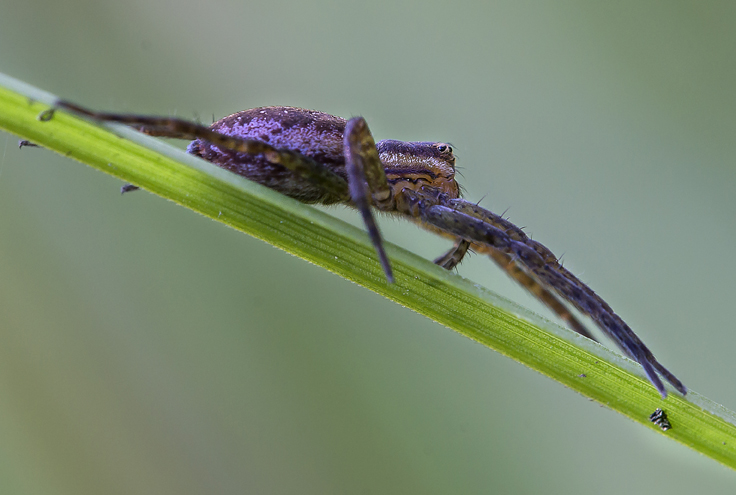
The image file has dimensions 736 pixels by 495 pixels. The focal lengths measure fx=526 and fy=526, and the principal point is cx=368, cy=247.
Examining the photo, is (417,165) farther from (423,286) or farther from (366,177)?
(423,286)

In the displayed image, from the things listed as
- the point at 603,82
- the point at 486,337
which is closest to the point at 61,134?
the point at 486,337

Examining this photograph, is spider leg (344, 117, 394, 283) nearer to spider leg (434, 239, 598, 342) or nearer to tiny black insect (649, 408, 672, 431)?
spider leg (434, 239, 598, 342)

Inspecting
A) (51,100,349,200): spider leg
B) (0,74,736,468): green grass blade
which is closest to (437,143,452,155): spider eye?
(51,100,349,200): spider leg

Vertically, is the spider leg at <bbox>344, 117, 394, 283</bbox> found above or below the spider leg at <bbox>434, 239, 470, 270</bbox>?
below

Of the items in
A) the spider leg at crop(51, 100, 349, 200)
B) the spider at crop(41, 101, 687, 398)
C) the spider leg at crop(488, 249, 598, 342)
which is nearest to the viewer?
the spider leg at crop(51, 100, 349, 200)

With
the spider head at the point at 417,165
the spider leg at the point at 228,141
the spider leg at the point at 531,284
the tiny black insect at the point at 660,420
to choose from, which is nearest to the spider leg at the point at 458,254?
the spider leg at the point at 531,284

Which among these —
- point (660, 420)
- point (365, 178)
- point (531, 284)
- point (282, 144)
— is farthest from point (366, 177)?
point (660, 420)

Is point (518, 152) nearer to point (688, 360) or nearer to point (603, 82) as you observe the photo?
point (603, 82)
